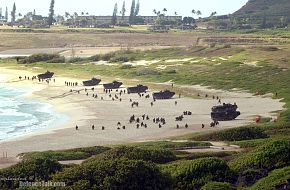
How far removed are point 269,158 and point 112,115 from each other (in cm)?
3551

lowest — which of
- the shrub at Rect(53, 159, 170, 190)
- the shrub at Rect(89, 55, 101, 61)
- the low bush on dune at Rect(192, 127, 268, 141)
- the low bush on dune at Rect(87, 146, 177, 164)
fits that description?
the shrub at Rect(89, 55, 101, 61)

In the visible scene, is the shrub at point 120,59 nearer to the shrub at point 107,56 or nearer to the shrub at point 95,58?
the shrub at point 107,56

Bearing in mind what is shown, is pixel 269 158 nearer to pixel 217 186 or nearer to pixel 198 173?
pixel 198 173

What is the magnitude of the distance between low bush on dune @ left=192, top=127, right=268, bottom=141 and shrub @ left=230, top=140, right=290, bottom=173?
15.4 m

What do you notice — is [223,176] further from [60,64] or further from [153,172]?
[60,64]

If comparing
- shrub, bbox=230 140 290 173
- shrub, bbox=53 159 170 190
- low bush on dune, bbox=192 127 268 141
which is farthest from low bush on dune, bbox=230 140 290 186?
low bush on dune, bbox=192 127 268 141

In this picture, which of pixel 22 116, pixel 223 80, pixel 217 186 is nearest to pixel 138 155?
pixel 217 186

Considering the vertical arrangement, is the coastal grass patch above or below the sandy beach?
above

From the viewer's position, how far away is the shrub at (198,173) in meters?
21.2

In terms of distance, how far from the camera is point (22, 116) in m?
59.5

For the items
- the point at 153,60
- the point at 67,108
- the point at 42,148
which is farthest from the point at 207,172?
the point at 153,60

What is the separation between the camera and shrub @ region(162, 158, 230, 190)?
69.5 ft

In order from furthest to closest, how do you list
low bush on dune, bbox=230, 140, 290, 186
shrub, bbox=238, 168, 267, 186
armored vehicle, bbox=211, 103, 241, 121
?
armored vehicle, bbox=211, 103, 241, 121, low bush on dune, bbox=230, 140, 290, 186, shrub, bbox=238, 168, 267, 186

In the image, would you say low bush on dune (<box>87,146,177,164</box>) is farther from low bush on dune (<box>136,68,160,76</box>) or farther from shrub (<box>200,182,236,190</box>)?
low bush on dune (<box>136,68,160,76</box>)
